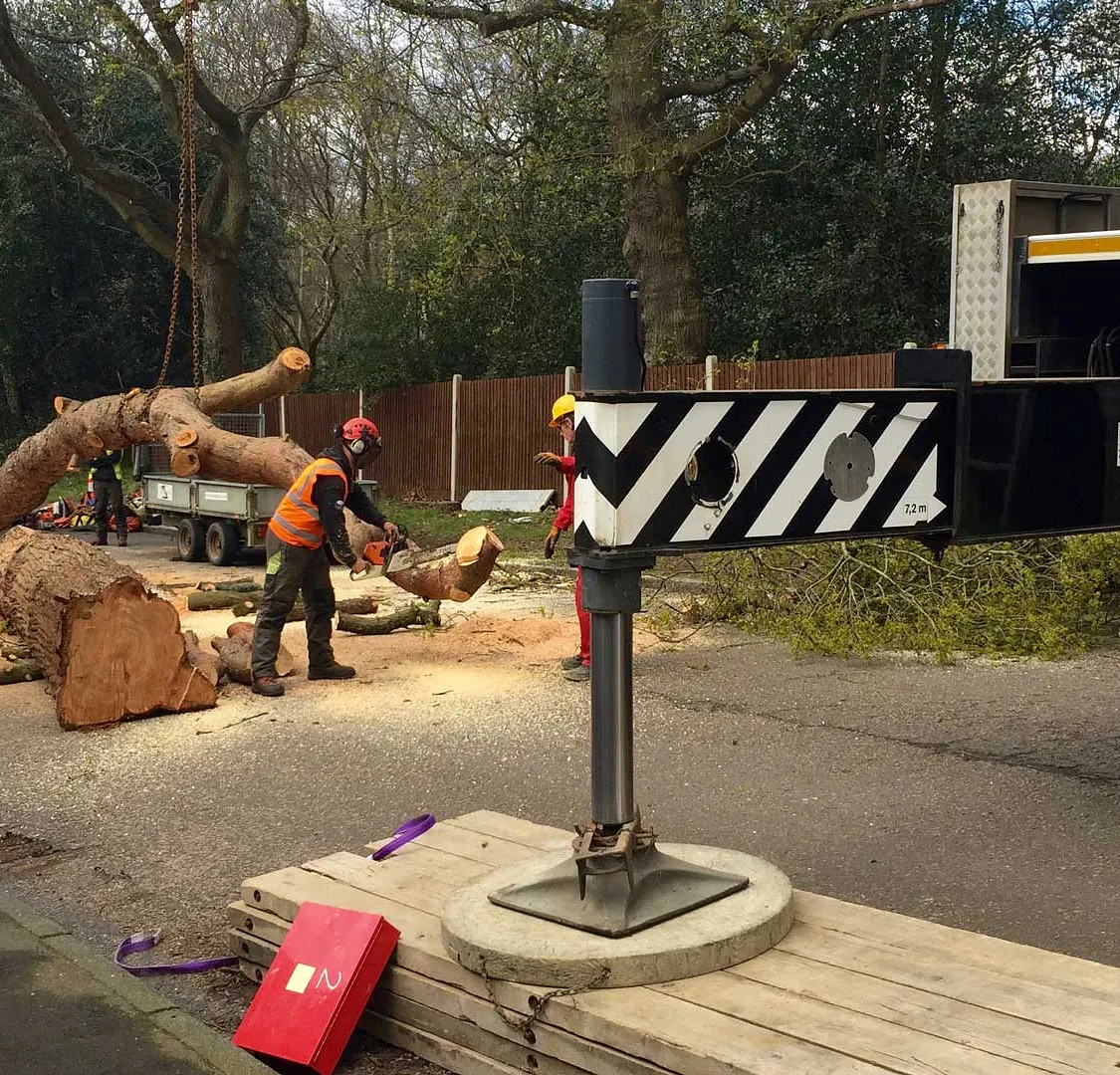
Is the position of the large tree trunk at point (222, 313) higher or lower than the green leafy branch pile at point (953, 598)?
higher

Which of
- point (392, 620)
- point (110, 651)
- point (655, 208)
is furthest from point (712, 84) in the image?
point (110, 651)

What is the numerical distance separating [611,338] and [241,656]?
623cm

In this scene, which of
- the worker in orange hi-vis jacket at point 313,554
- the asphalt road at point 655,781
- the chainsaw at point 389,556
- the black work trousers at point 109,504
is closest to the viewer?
the asphalt road at point 655,781

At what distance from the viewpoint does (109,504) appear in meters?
18.5

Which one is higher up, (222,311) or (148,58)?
(148,58)

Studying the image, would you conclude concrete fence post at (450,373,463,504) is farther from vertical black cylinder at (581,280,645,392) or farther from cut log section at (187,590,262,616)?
vertical black cylinder at (581,280,645,392)

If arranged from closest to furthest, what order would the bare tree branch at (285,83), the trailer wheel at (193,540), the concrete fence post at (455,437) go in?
the trailer wheel at (193,540), the bare tree branch at (285,83), the concrete fence post at (455,437)

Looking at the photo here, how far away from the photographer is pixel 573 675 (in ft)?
27.8

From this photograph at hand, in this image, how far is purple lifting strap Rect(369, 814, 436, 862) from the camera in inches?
173

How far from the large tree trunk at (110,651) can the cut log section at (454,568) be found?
184 cm

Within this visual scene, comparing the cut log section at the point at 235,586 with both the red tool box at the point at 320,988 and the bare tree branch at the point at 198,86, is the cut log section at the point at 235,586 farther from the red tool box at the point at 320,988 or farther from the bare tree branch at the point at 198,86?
the bare tree branch at the point at 198,86

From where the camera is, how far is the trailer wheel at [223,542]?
15648 mm

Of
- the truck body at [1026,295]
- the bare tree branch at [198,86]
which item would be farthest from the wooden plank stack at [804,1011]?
the bare tree branch at [198,86]

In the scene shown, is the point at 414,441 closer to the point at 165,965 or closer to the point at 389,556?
the point at 389,556
